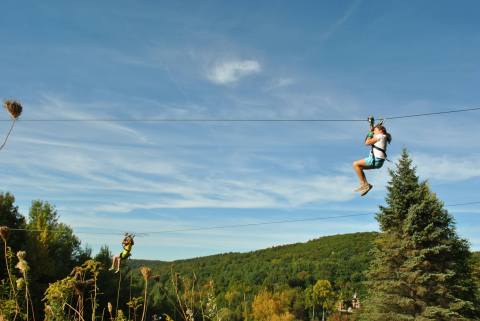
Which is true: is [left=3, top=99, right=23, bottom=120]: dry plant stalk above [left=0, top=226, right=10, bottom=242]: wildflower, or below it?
above

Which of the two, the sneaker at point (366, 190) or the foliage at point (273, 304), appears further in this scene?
the foliage at point (273, 304)

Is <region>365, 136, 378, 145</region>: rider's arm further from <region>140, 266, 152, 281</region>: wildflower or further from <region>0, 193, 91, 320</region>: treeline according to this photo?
<region>0, 193, 91, 320</region>: treeline

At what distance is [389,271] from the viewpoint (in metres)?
27.8

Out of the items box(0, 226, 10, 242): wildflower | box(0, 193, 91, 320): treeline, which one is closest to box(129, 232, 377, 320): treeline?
box(0, 193, 91, 320): treeline

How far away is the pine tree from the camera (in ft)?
85.0

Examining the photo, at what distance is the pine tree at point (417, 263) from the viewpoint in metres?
25.9

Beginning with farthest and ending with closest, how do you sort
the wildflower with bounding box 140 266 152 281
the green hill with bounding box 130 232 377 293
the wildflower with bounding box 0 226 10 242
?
the green hill with bounding box 130 232 377 293, the wildflower with bounding box 140 266 152 281, the wildflower with bounding box 0 226 10 242

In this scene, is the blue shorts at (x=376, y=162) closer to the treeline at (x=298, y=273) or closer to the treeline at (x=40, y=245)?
the treeline at (x=40, y=245)

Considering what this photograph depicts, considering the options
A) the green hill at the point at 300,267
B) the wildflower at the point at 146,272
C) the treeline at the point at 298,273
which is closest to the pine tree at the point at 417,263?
the wildflower at the point at 146,272

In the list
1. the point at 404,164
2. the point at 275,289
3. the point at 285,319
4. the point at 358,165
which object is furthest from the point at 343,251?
the point at 358,165

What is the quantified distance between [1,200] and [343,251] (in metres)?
141

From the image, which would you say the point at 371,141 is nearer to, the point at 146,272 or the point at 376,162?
the point at 376,162

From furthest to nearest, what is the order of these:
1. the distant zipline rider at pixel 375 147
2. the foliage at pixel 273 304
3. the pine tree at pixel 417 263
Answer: the foliage at pixel 273 304 → the pine tree at pixel 417 263 → the distant zipline rider at pixel 375 147

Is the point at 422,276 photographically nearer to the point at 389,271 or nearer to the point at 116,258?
the point at 389,271
